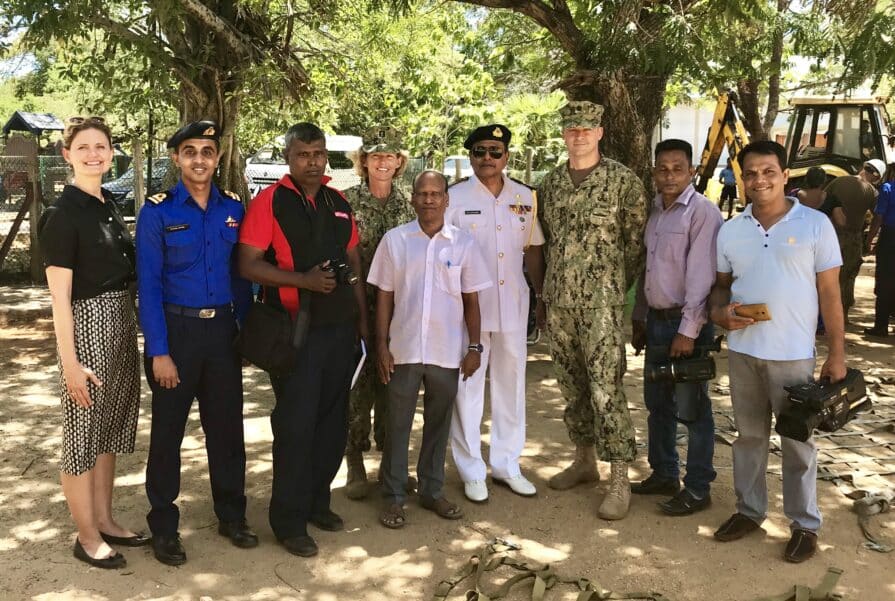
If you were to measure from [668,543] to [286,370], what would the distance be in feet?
6.61

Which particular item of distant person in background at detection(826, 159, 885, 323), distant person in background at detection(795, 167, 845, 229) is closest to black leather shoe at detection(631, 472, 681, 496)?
distant person in background at detection(795, 167, 845, 229)

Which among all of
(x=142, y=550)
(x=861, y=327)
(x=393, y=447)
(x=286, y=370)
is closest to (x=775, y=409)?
(x=393, y=447)

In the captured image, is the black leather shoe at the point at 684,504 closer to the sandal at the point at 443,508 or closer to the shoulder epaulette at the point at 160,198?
the sandal at the point at 443,508

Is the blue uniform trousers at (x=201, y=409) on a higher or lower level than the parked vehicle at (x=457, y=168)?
lower

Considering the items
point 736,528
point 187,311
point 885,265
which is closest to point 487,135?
point 187,311

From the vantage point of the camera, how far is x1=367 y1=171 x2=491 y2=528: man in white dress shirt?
4434 millimetres

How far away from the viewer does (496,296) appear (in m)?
4.78

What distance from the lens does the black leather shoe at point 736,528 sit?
4.30m

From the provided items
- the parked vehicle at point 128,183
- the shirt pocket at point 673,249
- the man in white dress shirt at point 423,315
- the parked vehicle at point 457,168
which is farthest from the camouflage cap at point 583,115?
the parked vehicle at point 128,183

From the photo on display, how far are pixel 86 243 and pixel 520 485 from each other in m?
2.59

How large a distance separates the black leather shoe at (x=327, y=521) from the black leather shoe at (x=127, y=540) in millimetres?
793

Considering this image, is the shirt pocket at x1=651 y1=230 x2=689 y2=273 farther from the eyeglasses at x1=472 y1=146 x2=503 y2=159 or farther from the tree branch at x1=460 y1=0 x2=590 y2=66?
the tree branch at x1=460 y1=0 x2=590 y2=66

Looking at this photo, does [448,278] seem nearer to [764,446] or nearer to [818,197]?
[764,446]

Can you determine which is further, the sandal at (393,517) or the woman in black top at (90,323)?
the sandal at (393,517)
